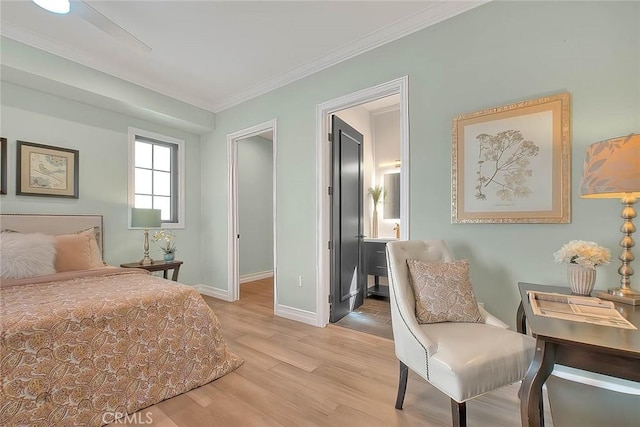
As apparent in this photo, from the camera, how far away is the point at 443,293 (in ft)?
5.56

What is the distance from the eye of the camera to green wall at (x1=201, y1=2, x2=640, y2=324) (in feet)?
5.55

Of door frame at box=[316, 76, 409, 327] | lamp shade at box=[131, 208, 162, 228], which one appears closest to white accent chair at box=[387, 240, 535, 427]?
door frame at box=[316, 76, 409, 327]

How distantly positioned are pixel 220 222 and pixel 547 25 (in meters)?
4.05

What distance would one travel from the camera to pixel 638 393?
1.57 metres

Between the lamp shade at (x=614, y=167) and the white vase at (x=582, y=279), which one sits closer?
the lamp shade at (x=614, y=167)

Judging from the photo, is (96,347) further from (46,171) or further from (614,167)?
(614,167)

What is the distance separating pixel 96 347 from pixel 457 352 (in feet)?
6.32

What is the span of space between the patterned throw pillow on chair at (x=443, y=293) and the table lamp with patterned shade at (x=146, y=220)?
3.15 meters

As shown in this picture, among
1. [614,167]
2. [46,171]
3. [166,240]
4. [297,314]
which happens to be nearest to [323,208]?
[297,314]

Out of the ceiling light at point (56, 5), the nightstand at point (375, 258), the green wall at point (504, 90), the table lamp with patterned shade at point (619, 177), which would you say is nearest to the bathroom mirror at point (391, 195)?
the nightstand at point (375, 258)

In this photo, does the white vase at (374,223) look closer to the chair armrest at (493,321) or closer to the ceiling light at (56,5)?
the chair armrest at (493,321)

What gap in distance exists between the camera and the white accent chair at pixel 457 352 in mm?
1256

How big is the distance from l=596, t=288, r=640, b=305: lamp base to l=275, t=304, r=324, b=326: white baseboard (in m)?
2.30

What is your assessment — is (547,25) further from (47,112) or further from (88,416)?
(47,112)
